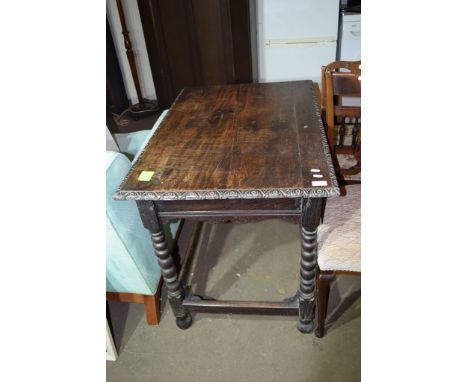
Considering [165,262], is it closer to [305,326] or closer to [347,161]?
[305,326]

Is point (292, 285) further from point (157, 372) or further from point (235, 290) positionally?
point (157, 372)

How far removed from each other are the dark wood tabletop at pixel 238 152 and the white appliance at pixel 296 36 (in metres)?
1.49

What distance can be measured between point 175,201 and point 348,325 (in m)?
0.89

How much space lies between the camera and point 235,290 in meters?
1.61

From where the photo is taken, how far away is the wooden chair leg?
1203 mm

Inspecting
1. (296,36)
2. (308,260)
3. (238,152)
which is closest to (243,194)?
(238,152)

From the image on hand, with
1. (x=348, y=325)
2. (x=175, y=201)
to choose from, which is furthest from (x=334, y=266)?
(x=175, y=201)

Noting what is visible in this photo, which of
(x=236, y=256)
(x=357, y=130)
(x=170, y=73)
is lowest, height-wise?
(x=236, y=256)

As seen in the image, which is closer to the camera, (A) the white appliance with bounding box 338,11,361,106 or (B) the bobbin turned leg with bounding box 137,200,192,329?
(B) the bobbin turned leg with bounding box 137,200,192,329

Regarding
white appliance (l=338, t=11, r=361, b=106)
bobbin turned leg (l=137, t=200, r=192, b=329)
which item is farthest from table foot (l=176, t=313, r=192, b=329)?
white appliance (l=338, t=11, r=361, b=106)

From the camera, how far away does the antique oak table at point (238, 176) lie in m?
0.97

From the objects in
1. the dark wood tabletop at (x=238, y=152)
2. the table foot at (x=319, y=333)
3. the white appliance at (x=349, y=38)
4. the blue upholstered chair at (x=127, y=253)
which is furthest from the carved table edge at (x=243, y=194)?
the white appliance at (x=349, y=38)

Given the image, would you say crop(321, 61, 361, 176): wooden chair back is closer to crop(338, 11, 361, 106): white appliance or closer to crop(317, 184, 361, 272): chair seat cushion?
crop(317, 184, 361, 272): chair seat cushion

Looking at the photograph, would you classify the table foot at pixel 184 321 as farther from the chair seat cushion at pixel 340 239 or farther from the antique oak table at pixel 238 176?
the chair seat cushion at pixel 340 239
